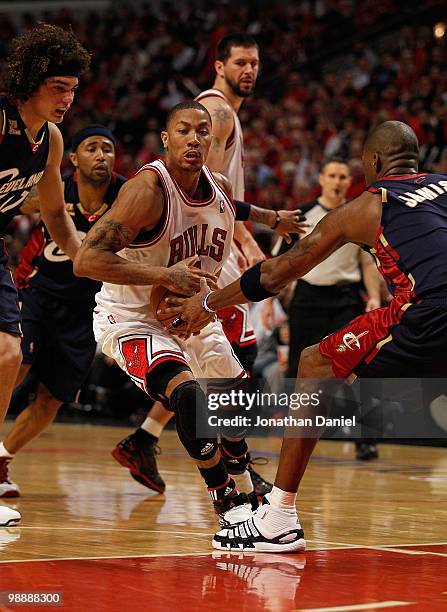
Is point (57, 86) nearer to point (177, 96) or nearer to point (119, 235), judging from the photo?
point (119, 235)

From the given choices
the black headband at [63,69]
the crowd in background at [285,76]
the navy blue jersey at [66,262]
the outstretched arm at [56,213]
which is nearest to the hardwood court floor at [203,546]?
the navy blue jersey at [66,262]

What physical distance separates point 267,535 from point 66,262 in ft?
8.95

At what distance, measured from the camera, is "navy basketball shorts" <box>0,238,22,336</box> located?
4875mm

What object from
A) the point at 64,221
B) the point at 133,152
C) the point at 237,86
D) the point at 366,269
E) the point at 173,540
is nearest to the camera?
the point at 173,540

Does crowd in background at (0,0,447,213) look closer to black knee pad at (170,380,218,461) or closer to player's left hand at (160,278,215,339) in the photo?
player's left hand at (160,278,215,339)

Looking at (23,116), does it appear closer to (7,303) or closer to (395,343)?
(7,303)

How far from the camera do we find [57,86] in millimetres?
4941

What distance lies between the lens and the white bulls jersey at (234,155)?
6.47 metres

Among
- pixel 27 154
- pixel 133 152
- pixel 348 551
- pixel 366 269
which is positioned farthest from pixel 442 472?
pixel 133 152

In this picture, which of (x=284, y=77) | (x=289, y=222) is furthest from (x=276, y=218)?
(x=284, y=77)

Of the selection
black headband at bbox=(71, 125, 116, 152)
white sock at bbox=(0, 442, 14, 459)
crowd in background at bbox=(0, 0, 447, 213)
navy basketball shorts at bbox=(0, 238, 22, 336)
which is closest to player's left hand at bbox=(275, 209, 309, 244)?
black headband at bbox=(71, 125, 116, 152)

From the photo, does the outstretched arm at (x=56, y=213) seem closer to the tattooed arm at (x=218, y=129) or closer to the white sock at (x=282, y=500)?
the tattooed arm at (x=218, y=129)

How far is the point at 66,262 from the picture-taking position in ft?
21.4

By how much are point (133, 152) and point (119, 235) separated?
14.3 meters
